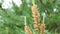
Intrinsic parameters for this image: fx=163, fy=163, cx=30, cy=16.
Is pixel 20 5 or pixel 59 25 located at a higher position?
pixel 20 5

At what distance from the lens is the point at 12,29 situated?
A: 99 centimetres

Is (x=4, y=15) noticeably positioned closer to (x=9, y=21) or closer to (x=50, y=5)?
(x=9, y=21)

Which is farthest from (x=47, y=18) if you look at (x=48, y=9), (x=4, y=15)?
(x=4, y=15)

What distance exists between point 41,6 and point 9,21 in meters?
0.23

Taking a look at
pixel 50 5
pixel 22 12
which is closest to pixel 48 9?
pixel 50 5

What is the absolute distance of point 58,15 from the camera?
0.95 m

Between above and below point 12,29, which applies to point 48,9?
above

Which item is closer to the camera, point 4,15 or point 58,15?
point 58,15

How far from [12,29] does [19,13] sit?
0.11 metres

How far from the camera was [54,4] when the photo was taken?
3.22 ft

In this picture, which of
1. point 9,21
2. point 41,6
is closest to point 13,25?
point 9,21

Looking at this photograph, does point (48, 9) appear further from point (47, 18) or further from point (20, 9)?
point (20, 9)

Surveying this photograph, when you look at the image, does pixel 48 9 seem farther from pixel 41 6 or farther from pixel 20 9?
pixel 20 9

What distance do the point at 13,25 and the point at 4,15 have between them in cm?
9
